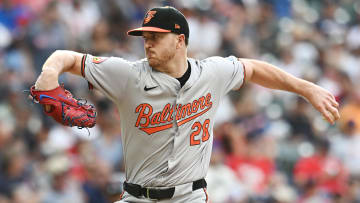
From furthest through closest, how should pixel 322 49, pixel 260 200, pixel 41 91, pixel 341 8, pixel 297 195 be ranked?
pixel 341 8 → pixel 322 49 → pixel 297 195 → pixel 260 200 → pixel 41 91

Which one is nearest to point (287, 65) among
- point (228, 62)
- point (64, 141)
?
point (64, 141)

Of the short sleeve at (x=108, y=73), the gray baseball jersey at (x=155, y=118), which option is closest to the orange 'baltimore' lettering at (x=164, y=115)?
the gray baseball jersey at (x=155, y=118)

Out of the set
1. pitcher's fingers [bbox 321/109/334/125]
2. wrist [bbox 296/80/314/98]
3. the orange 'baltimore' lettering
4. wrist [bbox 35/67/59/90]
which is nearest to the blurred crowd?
the orange 'baltimore' lettering

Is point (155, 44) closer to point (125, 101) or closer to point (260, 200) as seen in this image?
point (125, 101)

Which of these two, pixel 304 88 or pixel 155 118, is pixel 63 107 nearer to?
pixel 155 118

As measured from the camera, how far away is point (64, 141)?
798 centimetres

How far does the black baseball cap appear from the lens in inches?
177

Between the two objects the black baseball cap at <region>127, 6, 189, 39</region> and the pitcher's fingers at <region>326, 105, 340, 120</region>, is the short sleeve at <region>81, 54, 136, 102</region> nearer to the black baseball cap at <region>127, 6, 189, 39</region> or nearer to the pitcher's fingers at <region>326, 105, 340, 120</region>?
the black baseball cap at <region>127, 6, 189, 39</region>

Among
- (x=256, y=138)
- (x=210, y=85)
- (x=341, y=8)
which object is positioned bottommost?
(x=256, y=138)

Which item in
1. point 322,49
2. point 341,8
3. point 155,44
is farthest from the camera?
point 341,8

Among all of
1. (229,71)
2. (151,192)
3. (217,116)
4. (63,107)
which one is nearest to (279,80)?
(229,71)

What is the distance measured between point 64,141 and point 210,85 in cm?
361

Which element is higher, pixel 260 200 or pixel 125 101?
pixel 125 101

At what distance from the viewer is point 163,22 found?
4.53 meters
